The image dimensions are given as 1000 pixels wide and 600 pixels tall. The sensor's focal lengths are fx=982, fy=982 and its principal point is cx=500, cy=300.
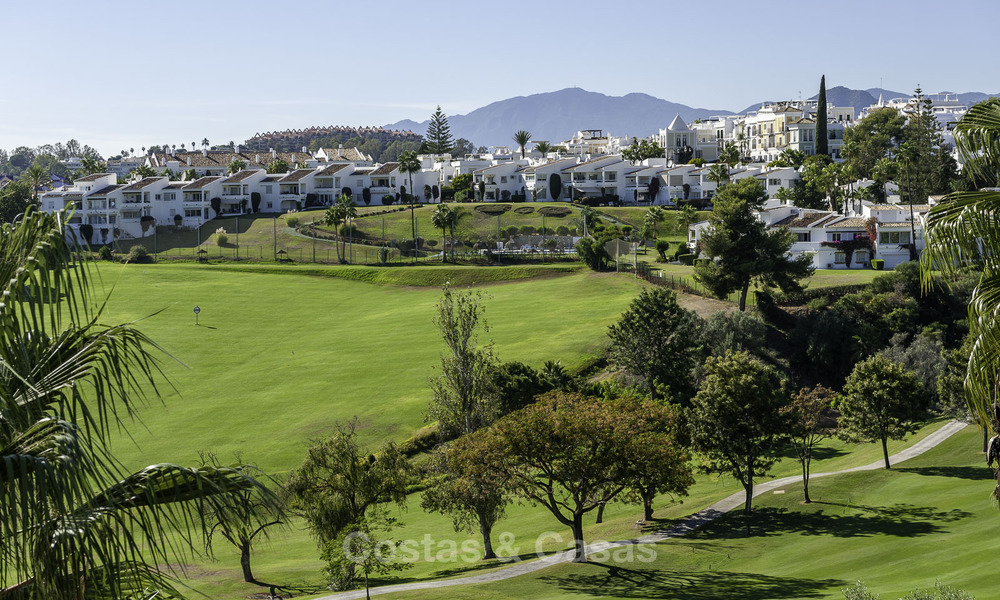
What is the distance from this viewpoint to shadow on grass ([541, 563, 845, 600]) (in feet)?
99.1

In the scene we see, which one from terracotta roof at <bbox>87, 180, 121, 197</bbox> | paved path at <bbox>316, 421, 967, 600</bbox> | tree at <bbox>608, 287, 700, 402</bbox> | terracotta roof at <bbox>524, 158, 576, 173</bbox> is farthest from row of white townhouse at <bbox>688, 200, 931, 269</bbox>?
terracotta roof at <bbox>87, 180, 121, 197</bbox>

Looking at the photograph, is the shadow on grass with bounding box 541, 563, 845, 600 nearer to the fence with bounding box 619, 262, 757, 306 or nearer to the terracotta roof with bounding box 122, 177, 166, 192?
the fence with bounding box 619, 262, 757, 306

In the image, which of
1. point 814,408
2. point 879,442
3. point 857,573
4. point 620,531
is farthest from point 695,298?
point 857,573

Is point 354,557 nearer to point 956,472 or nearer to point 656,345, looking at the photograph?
point 956,472

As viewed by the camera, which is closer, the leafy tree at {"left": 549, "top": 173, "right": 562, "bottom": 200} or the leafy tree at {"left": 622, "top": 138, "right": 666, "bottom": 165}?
the leafy tree at {"left": 549, "top": 173, "right": 562, "bottom": 200}

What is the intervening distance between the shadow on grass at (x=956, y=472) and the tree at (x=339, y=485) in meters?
23.4

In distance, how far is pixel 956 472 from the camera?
4356cm

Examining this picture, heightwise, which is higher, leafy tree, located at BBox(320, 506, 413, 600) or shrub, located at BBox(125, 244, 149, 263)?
shrub, located at BBox(125, 244, 149, 263)

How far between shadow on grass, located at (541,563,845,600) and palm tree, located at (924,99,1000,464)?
2259 cm

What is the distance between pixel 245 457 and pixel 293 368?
20.4m

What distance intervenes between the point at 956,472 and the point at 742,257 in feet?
132

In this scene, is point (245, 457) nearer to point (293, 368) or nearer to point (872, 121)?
point (293, 368)

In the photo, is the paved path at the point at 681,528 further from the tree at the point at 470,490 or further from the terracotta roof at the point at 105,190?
A: the terracotta roof at the point at 105,190

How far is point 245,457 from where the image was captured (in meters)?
53.2
